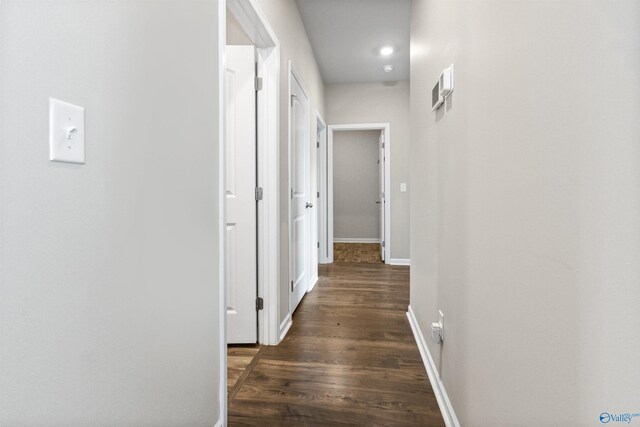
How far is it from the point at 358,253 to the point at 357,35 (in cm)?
365

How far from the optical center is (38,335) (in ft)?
2.13

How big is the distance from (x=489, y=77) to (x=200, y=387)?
1433 millimetres

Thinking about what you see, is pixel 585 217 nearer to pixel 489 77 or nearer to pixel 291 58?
pixel 489 77

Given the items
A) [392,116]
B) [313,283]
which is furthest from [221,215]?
[392,116]

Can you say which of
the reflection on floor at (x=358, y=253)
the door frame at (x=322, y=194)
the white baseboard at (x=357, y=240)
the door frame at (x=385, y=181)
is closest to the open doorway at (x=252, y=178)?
the door frame at (x=322, y=194)

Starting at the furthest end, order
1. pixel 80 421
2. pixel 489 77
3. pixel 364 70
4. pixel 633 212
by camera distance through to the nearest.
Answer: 1. pixel 364 70
2. pixel 489 77
3. pixel 80 421
4. pixel 633 212

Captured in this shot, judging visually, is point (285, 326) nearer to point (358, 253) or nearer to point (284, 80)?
point (284, 80)

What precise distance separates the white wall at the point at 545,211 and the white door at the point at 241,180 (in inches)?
50.4

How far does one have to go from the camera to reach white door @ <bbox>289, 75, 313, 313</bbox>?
289 cm

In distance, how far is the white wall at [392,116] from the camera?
16.6 feet

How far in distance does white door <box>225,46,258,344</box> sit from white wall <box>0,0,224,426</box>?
90 centimetres

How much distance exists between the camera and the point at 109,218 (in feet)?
2.71

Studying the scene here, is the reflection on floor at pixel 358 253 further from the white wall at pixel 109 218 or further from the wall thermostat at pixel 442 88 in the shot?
the white wall at pixel 109 218

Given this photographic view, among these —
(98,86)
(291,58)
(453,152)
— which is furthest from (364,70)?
(98,86)
